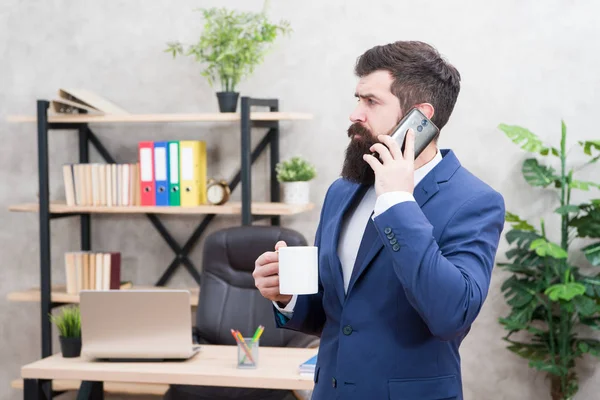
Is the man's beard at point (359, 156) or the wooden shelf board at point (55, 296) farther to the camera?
the wooden shelf board at point (55, 296)

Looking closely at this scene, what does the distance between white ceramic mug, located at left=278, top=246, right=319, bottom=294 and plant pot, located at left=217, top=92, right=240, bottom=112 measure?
2.35 m

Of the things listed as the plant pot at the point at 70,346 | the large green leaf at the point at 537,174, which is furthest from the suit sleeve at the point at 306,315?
the large green leaf at the point at 537,174

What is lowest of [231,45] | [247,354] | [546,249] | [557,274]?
[247,354]

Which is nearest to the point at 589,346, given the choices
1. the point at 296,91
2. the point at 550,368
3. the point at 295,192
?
the point at 550,368

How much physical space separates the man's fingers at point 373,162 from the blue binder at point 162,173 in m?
2.53

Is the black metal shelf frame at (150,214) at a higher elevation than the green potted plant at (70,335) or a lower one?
higher

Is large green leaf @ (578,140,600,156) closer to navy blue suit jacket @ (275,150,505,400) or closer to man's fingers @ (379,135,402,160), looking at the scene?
navy blue suit jacket @ (275,150,505,400)

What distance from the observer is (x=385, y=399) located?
1.44 m

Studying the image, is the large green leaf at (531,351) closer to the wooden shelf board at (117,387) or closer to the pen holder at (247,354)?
the pen holder at (247,354)

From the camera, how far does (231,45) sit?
3760mm

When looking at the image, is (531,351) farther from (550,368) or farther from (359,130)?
(359,130)

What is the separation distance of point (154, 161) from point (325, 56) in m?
0.99

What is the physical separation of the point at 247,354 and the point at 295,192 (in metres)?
1.35

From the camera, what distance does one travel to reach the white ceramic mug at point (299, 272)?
153 centimetres
